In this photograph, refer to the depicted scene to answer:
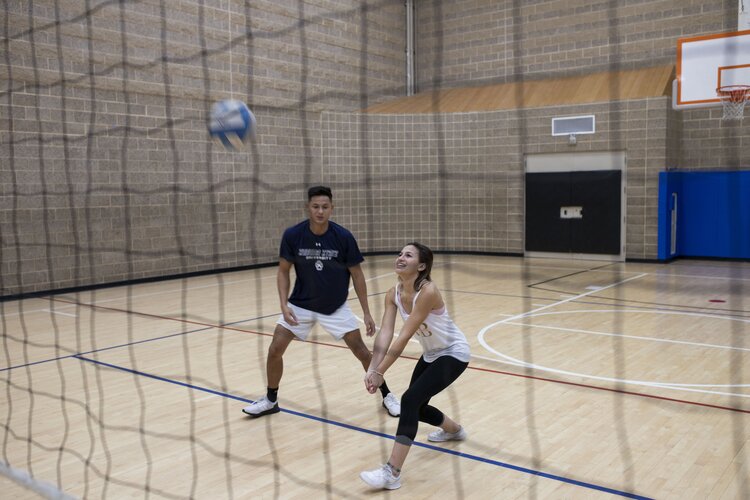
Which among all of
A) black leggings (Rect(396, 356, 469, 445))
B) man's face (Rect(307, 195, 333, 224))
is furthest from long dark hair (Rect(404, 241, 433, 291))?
man's face (Rect(307, 195, 333, 224))

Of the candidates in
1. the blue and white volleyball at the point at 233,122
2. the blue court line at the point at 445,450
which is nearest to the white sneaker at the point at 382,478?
the blue court line at the point at 445,450

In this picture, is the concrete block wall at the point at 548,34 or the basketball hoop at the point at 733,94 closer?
the basketball hoop at the point at 733,94

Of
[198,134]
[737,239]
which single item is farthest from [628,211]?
[198,134]

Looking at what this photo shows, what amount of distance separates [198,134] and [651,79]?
25.2 ft

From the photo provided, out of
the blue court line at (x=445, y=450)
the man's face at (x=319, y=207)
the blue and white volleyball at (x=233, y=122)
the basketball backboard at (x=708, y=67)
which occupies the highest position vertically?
the basketball backboard at (x=708, y=67)

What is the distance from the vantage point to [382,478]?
3082 millimetres

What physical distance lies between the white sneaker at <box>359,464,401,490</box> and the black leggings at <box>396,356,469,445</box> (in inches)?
5.8

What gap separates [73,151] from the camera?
30.2 feet

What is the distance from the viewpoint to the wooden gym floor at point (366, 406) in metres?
3.23

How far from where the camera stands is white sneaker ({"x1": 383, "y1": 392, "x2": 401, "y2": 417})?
411cm

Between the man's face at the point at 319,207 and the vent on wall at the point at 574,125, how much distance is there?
933 cm

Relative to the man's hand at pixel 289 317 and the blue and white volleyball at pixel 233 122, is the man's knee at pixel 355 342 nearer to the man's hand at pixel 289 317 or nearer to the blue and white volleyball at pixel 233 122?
the man's hand at pixel 289 317

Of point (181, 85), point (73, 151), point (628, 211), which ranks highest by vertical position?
point (181, 85)

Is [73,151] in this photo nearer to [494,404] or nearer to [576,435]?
[494,404]
